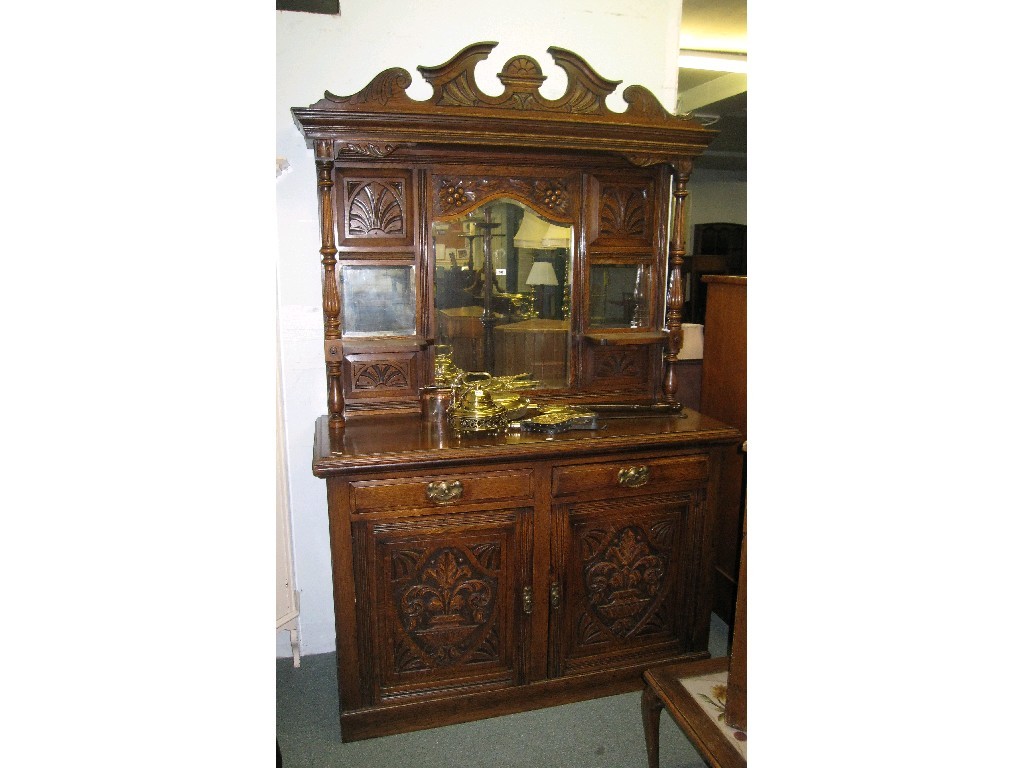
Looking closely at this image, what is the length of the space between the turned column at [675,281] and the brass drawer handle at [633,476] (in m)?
0.44

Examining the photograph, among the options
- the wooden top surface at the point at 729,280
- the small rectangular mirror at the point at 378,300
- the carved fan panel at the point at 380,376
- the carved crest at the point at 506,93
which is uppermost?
the carved crest at the point at 506,93

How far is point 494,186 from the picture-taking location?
2.24 metres

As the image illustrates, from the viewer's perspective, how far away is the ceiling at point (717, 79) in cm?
358

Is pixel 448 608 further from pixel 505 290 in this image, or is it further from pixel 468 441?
pixel 505 290

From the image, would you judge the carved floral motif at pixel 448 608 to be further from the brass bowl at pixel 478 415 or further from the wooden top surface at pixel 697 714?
the wooden top surface at pixel 697 714

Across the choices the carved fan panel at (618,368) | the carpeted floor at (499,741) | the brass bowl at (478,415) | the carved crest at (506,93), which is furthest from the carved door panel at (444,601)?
the carved crest at (506,93)

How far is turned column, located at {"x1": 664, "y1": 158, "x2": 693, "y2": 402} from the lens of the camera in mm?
2342

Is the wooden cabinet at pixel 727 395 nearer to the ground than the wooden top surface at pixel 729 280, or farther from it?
nearer to the ground

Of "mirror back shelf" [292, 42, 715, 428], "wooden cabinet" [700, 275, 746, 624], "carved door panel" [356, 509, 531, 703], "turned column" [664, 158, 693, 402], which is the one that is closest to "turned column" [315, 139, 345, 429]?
"mirror back shelf" [292, 42, 715, 428]

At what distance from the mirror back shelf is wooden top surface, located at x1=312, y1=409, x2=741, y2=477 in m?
0.15

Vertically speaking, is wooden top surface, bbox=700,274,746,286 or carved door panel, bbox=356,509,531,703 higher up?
wooden top surface, bbox=700,274,746,286

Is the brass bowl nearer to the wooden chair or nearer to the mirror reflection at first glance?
the mirror reflection

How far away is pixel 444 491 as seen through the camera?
1.90 m
